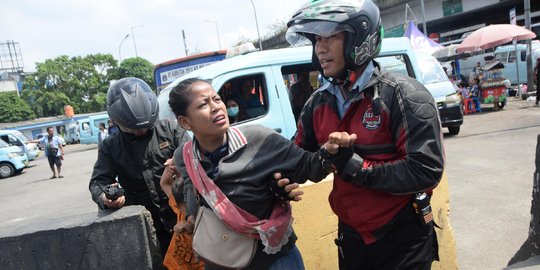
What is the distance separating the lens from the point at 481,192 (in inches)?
205

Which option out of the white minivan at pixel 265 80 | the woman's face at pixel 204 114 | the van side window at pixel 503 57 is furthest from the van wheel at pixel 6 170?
the van side window at pixel 503 57

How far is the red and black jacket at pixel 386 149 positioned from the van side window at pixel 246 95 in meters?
3.49

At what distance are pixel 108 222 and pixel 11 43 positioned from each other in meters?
76.3

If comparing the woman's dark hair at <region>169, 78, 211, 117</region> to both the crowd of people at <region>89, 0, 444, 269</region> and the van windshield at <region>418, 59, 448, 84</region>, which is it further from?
the van windshield at <region>418, 59, 448, 84</region>

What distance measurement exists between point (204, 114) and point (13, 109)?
187 feet

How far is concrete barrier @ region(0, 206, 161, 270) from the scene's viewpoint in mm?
2098

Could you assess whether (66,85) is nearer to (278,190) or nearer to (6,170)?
(6,170)

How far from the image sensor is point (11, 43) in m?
64.1

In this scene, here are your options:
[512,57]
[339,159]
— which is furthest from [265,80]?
[512,57]

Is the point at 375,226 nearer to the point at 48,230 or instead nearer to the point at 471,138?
the point at 48,230

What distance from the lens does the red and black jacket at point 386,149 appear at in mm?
1491

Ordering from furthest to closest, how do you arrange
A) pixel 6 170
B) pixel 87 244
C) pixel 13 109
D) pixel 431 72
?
pixel 13 109 < pixel 6 170 < pixel 431 72 < pixel 87 244

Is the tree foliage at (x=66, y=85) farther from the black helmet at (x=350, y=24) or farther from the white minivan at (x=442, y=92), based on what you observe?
the black helmet at (x=350, y=24)

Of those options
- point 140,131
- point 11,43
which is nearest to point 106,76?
Answer: point 11,43
